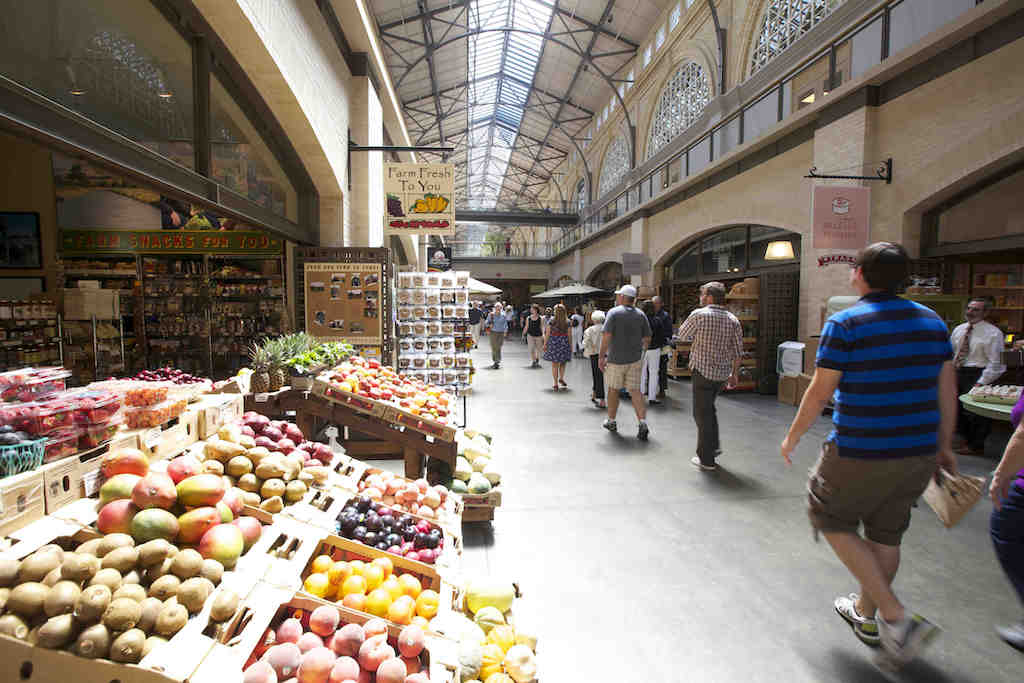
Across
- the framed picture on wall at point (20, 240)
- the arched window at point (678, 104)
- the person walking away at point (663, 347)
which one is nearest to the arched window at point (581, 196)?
the arched window at point (678, 104)

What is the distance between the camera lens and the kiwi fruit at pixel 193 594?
4.67 ft

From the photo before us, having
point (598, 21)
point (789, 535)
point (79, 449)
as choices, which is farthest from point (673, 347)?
point (598, 21)

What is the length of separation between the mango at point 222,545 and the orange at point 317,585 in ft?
0.99

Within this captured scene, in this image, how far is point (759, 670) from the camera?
2277 mm

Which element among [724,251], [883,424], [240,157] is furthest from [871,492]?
[724,251]

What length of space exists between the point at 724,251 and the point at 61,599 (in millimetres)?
13220

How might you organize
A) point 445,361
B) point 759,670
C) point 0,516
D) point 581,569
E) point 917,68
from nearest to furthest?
point 0,516, point 759,670, point 581,569, point 917,68, point 445,361

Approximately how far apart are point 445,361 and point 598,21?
15255 millimetres

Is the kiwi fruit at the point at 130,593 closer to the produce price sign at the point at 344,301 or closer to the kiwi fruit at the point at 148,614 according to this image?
the kiwi fruit at the point at 148,614

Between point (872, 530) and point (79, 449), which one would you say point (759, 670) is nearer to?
point (872, 530)

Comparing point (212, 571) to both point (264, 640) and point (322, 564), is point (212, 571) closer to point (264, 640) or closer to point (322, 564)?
point (264, 640)

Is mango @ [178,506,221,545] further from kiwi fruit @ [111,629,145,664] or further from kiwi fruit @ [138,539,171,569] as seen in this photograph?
kiwi fruit @ [111,629,145,664]

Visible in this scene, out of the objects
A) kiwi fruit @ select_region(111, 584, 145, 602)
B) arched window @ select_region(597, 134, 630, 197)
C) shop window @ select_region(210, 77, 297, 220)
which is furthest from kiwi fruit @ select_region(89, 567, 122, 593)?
arched window @ select_region(597, 134, 630, 197)

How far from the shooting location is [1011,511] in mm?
2158
